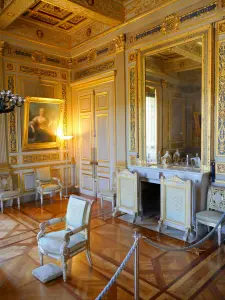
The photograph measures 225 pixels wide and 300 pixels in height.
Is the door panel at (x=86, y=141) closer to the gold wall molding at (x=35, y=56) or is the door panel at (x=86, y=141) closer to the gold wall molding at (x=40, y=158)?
the gold wall molding at (x=40, y=158)

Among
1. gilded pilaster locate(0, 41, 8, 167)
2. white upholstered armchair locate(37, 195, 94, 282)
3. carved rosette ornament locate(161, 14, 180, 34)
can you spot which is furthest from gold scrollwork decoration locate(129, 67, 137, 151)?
gilded pilaster locate(0, 41, 8, 167)

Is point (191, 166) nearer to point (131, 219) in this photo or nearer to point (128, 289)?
point (131, 219)

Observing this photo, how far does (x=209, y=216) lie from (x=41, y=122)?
470cm

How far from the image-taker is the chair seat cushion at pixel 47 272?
2.93m

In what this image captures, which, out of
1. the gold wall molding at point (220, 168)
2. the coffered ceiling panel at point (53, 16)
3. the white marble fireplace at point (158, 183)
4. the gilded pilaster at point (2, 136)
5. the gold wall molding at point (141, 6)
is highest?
the coffered ceiling panel at point (53, 16)

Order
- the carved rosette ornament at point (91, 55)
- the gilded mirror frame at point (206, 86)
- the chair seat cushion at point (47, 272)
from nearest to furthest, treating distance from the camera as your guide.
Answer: the chair seat cushion at point (47, 272) → the gilded mirror frame at point (206, 86) → the carved rosette ornament at point (91, 55)

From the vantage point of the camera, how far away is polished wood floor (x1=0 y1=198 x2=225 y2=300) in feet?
8.80

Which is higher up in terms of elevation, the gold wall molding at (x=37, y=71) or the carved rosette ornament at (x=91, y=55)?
the carved rosette ornament at (x=91, y=55)

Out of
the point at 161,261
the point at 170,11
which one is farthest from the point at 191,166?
the point at 170,11

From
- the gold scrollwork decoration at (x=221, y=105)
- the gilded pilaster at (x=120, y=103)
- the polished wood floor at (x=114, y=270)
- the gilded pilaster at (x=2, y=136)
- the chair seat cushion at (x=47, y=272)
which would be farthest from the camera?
the gilded pilaster at (x=2, y=136)

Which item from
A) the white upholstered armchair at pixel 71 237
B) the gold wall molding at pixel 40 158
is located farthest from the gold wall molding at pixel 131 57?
the white upholstered armchair at pixel 71 237

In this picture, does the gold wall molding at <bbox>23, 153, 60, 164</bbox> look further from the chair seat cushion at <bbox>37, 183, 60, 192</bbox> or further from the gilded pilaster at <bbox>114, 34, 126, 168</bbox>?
the gilded pilaster at <bbox>114, 34, 126, 168</bbox>

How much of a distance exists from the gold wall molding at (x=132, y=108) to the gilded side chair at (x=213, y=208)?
1.97m

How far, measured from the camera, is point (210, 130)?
4215mm
